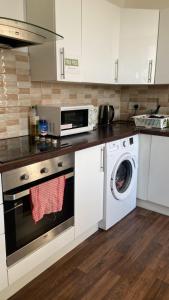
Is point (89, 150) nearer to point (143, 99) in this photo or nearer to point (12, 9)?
point (12, 9)

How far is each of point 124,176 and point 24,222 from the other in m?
1.21

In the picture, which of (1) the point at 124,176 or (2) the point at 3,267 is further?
(1) the point at 124,176

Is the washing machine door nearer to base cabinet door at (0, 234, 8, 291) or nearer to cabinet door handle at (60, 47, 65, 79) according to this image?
cabinet door handle at (60, 47, 65, 79)

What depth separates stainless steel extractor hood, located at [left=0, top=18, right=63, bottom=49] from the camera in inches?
51.5

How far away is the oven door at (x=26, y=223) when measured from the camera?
1.34 metres

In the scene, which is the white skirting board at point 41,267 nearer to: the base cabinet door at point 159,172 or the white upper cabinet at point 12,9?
the base cabinet door at point 159,172

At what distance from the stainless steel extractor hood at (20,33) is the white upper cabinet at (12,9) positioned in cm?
25

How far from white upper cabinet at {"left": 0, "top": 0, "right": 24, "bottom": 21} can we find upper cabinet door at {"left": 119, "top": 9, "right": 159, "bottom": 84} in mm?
1031

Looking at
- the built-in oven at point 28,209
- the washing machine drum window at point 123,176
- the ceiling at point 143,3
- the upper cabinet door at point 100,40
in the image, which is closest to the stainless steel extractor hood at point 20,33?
the upper cabinet door at point 100,40

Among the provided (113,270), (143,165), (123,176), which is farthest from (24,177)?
(143,165)

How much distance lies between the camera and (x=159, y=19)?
93.3 inches

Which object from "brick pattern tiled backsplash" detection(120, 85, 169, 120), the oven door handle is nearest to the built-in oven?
the oven door handle

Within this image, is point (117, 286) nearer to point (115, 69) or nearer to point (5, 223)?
point (5, 223)

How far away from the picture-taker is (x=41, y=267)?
65.6 inches
